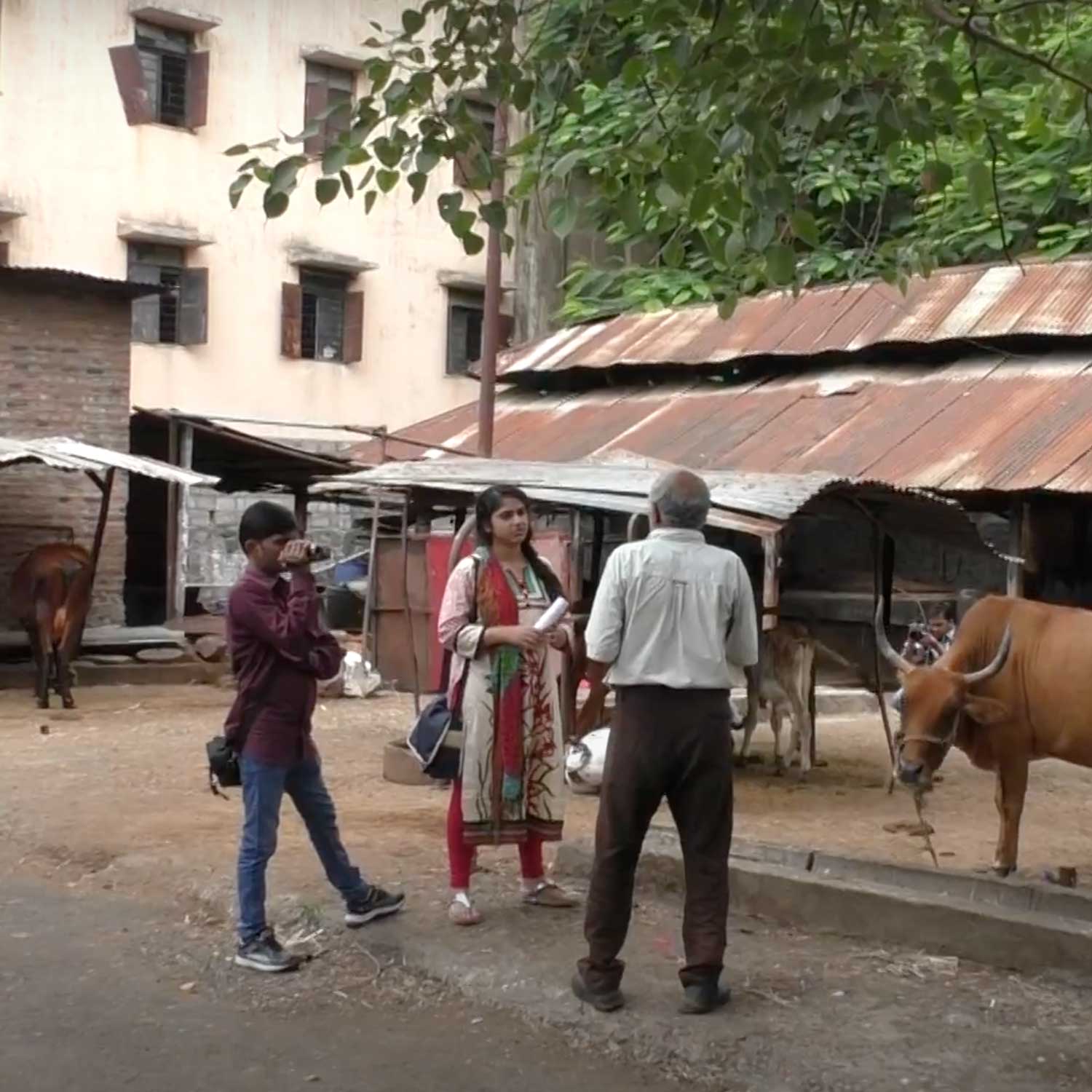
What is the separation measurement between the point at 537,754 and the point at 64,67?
18313mm

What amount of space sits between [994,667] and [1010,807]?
72cm

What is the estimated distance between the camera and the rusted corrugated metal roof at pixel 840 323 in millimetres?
14383

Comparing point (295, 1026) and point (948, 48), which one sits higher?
point (948, 48)

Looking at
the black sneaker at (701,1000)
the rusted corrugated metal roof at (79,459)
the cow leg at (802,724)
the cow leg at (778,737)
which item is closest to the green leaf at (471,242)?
the black sneaker at (701,1000)

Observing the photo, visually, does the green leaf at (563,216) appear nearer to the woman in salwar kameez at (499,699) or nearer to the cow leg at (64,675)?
the woman in salwar kameez at (499,699)

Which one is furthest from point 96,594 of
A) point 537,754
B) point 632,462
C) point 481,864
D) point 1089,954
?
point 1089,954

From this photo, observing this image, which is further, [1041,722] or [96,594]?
[96,594]

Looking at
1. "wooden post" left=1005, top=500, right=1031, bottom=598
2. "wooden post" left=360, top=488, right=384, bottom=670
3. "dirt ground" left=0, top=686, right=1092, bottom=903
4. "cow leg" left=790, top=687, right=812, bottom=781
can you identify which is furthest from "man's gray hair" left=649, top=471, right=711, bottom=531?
"wooden post" left=1005, top=500, right=1031, bottom=598

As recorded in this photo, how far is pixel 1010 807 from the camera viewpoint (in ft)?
22.9

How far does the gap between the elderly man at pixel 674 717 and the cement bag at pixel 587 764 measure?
14.2ft

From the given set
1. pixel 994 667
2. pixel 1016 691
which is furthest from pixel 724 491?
pixel 994 667

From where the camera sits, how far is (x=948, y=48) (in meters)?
6.51

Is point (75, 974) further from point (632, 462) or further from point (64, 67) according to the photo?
point (64, 67)

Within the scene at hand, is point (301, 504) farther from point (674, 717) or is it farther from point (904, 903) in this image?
point (674, 717)
